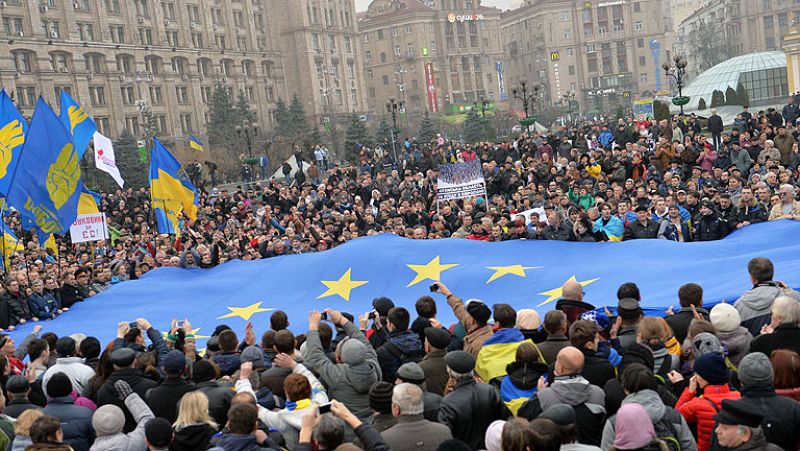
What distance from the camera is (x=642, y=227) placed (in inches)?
511

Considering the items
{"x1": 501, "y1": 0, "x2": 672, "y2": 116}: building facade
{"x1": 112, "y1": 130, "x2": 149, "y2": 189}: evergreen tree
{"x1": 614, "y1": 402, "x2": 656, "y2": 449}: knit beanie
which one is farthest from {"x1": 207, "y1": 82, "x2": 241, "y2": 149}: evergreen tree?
{"x1": 614, "y1": 402, "x2": 656, "y2": 449}: knit beanie

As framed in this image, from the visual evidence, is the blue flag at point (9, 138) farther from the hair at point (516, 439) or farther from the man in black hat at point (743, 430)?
the man in black hat at point (743, 430)

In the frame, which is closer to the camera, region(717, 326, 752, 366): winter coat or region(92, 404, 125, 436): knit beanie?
region(92, 404, 125, 436): knit beanie

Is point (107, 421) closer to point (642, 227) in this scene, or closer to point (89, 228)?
point (642, 227)

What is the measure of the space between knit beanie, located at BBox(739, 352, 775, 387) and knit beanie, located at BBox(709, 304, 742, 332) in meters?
1.42

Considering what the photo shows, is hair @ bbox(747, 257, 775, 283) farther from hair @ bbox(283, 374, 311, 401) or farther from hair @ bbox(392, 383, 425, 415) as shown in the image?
hair @ bbox(283, 374, 311, 401)

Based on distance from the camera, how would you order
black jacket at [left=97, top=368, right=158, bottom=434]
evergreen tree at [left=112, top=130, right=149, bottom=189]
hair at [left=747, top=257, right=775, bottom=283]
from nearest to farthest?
black jacket at [left=97, top=368, right=158, bottom=434], hair at [left=747, top=257, right=775, bottom=283], evergreen tree at [left=112, top=130, right=149, bottom=189]

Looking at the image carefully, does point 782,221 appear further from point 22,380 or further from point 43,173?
point 43,173

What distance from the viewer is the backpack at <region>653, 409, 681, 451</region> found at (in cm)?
518

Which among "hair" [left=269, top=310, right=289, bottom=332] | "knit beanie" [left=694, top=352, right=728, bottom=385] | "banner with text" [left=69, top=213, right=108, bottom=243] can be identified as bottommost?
"knit beanie" [left=694, top=352, right=728, bottom=385]

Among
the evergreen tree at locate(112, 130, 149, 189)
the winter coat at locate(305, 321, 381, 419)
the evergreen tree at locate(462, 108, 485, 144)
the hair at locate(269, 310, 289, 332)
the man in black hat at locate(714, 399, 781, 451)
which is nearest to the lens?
the man in black hat at locate(714, 399, 781, 451)

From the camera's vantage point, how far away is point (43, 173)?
13992mm

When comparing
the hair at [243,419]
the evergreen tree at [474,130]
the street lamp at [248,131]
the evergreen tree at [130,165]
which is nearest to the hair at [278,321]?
the hair at [243,419]

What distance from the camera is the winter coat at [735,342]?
672cm
